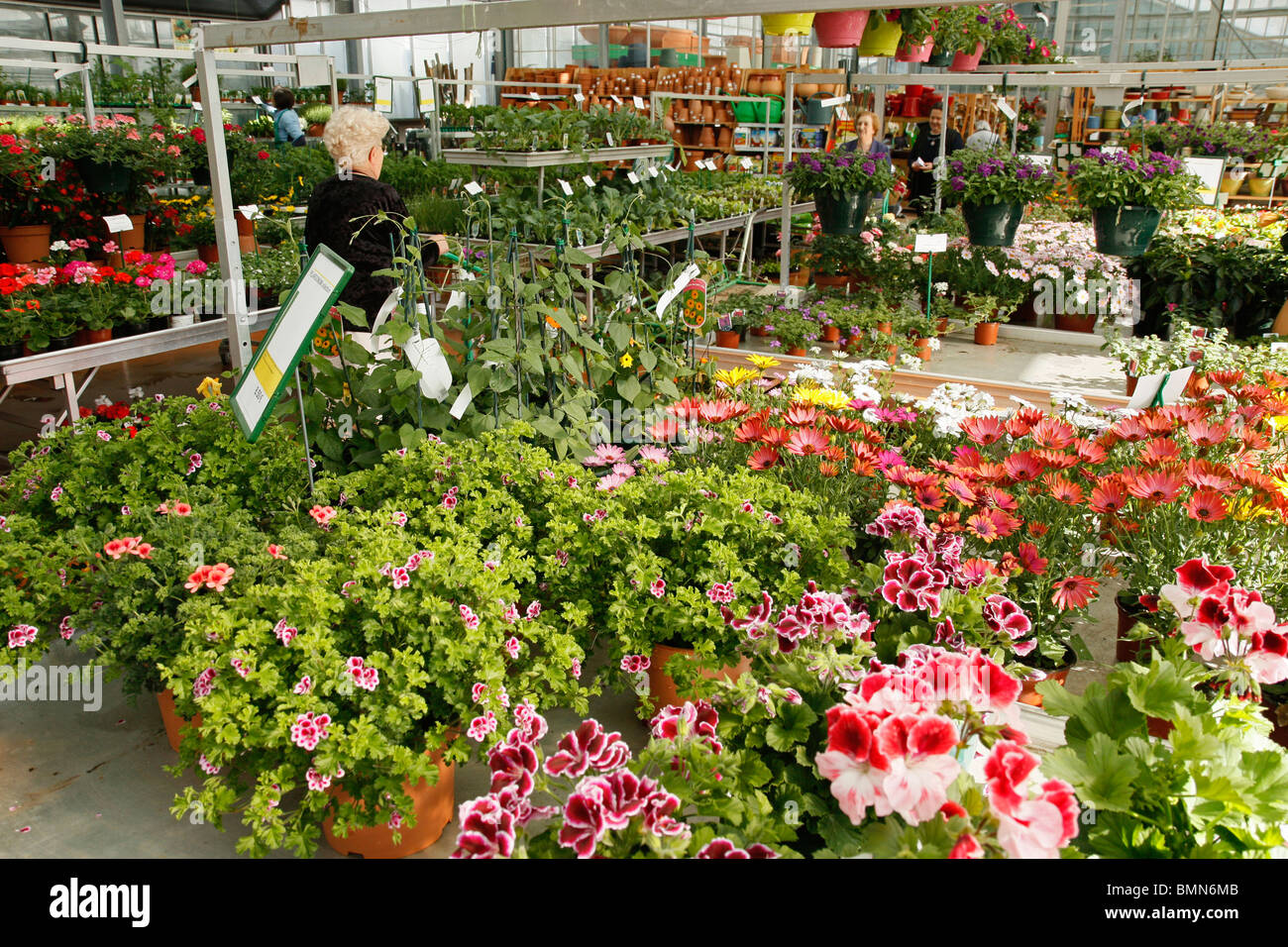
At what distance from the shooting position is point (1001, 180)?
424 centimetres

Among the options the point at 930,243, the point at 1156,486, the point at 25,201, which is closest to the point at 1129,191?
the point at 930,243

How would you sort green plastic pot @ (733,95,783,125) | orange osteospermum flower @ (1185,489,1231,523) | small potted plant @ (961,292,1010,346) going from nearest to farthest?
orange osteospermum flower @ (1185,489,1231,523), small potted plant @ (961,292,1010,346), green plastic pot @ (733,95,783,125)

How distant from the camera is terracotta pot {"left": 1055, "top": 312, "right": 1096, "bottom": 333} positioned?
4.88 meters

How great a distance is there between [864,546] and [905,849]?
1.09 metres

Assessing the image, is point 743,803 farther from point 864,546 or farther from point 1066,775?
point 864,546

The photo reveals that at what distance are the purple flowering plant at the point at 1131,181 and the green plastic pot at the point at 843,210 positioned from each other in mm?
993

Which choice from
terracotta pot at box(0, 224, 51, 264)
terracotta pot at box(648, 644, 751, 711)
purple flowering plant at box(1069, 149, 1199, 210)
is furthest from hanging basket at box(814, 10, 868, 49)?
terracotta pot at box(0, 224, 51, 264)

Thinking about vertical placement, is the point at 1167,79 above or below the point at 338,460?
above

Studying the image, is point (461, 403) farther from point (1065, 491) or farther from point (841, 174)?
point (841, 174)

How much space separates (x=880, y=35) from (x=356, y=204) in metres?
2.00

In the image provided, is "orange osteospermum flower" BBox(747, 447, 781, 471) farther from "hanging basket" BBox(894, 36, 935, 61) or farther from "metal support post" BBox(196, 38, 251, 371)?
"hanging basket" BBox(894, 36, 935, 61)

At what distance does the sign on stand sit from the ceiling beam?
75 centimetres

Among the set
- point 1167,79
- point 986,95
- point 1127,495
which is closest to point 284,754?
point 1127,495

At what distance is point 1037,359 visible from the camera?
176 inches
